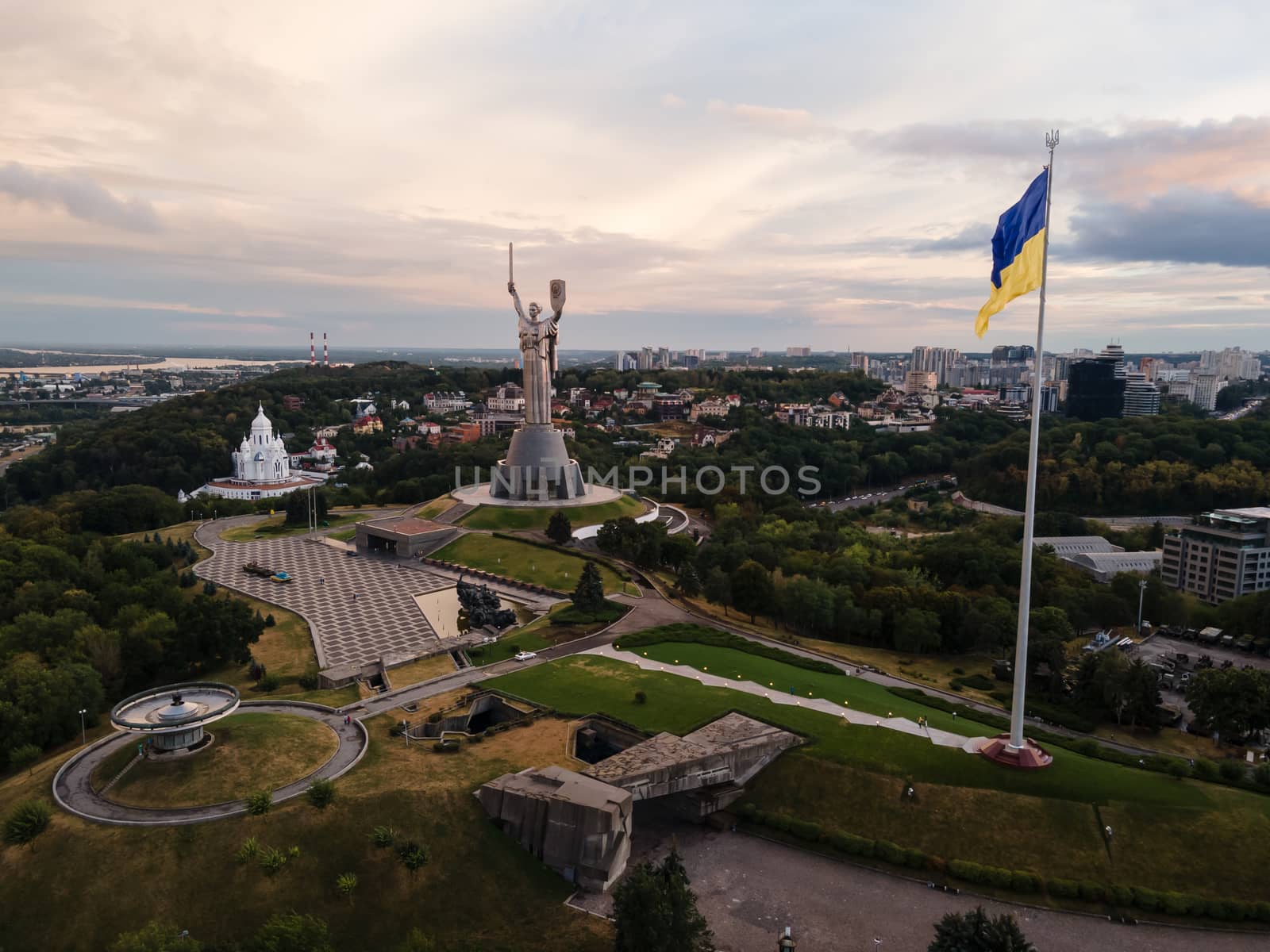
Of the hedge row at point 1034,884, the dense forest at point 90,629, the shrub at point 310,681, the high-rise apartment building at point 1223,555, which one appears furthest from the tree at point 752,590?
the high-rise apartment building at point 1223,555

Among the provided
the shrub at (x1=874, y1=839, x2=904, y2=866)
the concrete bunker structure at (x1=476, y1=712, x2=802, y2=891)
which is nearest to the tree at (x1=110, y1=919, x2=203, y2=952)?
the concrete bunker structure at (x1=476, y1=712, x2=802, y2=891)

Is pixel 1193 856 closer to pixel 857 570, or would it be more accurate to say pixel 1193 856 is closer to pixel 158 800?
pixel 857 570

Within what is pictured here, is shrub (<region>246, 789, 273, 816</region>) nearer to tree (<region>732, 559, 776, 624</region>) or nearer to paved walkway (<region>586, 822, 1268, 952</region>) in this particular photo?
paved walkway (<region>586, 822, 1268, 952</region>)

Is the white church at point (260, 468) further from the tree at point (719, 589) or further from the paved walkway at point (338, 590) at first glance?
the tree at point (719, 589)

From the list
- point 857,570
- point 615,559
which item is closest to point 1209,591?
point 857,570

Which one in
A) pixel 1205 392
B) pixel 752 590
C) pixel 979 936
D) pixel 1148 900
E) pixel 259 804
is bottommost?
pixel 1148 900

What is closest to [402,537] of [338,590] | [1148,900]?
[338,590]
